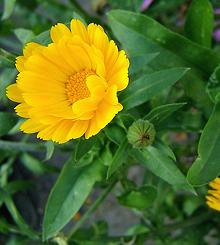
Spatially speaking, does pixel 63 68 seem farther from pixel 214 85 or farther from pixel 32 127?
pixel 214 85

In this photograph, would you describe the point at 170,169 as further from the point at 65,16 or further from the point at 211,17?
the point at 65,16

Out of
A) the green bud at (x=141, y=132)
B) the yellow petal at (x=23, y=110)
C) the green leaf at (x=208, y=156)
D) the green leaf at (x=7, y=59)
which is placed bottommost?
the green leaf at (x=208, y=156)

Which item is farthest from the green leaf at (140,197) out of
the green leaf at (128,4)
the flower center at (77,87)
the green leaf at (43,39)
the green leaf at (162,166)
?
the green leaf at (128,4)

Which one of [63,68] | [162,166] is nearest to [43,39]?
[63,68]

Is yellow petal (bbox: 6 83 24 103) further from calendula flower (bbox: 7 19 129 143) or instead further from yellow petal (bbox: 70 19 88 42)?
yellow petal (bbox: 70 19 88 42)

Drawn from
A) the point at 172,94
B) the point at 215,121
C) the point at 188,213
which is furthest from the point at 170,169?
the point at 188,213

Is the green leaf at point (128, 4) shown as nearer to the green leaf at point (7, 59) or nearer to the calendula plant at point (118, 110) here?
the calendula plant at point (118, 110)
